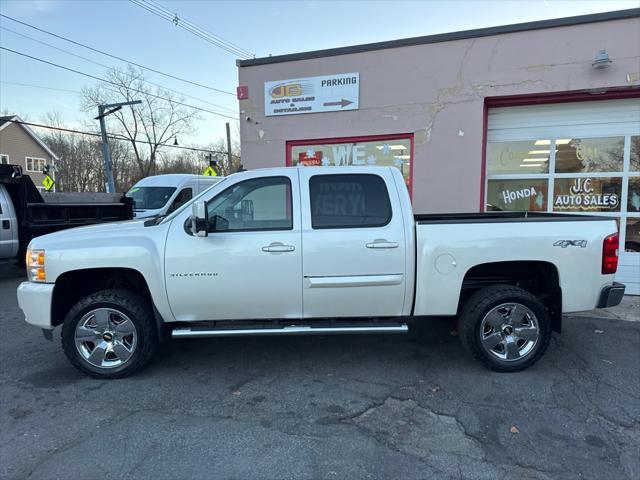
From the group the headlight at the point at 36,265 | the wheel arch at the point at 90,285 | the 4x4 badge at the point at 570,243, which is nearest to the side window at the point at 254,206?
the wheel arch at the point at 90,285

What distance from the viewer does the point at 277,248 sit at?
406cm

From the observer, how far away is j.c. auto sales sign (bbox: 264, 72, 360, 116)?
853cm

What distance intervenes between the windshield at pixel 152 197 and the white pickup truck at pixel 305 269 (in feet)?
26.4

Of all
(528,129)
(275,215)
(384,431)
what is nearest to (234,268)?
(275,215)

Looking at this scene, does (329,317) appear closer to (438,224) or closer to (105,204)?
(438,224)

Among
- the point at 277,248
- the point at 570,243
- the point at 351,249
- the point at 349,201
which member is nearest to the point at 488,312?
the point at 570,243

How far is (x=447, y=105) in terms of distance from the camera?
26.2 feet

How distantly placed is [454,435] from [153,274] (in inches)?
115

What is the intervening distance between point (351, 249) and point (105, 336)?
250 cm

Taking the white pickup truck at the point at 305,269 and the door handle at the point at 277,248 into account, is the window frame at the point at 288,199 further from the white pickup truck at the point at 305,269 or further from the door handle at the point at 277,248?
the door handle at the point at 277,248

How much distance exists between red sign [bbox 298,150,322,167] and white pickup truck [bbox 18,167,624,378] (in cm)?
483

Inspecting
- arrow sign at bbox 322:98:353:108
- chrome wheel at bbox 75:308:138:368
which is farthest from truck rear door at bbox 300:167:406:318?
arrow sign at bbox 322:98:353:108

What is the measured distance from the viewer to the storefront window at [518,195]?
26.5 feet

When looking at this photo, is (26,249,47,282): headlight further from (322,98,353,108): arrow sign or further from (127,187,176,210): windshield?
(127,187,176,210): windshield
